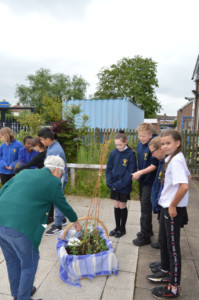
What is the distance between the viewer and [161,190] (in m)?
2.53

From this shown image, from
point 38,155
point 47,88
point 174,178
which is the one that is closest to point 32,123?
point 38,155

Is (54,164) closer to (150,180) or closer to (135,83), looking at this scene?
(150,180)

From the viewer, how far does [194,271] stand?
2.68 meters

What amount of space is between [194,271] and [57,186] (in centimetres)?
220

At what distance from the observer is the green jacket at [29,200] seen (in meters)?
1.63

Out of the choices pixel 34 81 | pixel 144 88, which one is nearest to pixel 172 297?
pixel 144 88

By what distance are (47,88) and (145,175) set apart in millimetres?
43691

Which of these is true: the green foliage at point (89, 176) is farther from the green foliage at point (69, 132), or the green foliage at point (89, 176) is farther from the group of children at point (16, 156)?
the group of children at point (16, 156)

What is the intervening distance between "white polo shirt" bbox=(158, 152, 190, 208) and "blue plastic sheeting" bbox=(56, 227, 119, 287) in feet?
A: 3.17

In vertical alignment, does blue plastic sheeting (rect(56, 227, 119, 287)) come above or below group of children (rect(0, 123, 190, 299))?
below

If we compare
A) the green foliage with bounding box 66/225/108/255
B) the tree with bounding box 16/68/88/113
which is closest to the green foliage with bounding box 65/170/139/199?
the green foliage with bounding box 66/225/108/255

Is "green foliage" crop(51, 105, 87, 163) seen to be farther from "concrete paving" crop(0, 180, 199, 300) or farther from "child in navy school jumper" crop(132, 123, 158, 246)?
"child in navy school jumper" crop(132, 123, 158, 246)

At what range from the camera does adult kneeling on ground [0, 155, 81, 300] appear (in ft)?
5.38

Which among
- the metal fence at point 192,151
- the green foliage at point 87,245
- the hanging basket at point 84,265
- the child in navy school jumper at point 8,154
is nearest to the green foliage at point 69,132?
the child in navy school jumper at point 8,154
